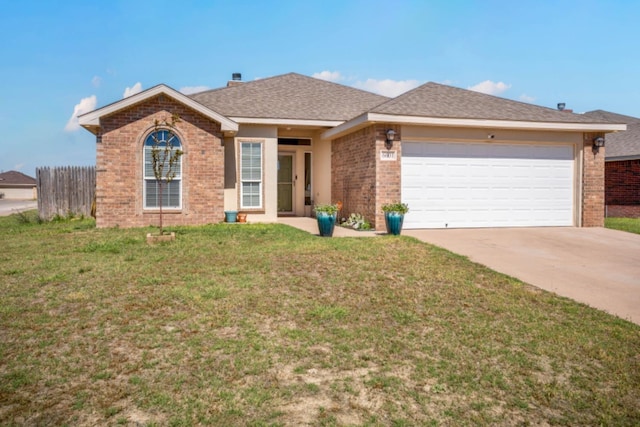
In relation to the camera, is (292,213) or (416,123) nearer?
(416,123)

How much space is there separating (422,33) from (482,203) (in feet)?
16.5

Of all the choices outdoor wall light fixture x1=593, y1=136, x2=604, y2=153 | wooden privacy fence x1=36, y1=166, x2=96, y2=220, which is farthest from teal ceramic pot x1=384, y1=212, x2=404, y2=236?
wooden privacy fence x1=36, y1=166, x2=96, y2=220

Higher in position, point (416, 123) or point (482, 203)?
point (416, 123)

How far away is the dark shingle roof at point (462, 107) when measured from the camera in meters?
12.5

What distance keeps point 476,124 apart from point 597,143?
12.7 ft

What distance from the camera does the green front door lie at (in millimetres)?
17203

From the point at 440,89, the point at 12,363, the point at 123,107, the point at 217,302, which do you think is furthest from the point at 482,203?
the point at 12,363

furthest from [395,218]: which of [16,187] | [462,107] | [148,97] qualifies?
[16,187]

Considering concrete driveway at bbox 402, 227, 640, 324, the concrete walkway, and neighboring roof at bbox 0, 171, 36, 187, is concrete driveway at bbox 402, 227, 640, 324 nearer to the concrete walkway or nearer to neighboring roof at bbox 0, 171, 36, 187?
the concrete walkway

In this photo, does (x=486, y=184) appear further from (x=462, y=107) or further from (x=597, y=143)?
(x=597, y=143)

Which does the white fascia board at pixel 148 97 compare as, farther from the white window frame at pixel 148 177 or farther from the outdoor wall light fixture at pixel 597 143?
the outdoor wall light fixture at pixel 597 143

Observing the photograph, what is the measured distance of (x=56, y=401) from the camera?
339 cm

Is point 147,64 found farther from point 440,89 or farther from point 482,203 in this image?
point 482,203

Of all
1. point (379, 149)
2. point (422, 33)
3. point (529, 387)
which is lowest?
point (529, 387)
